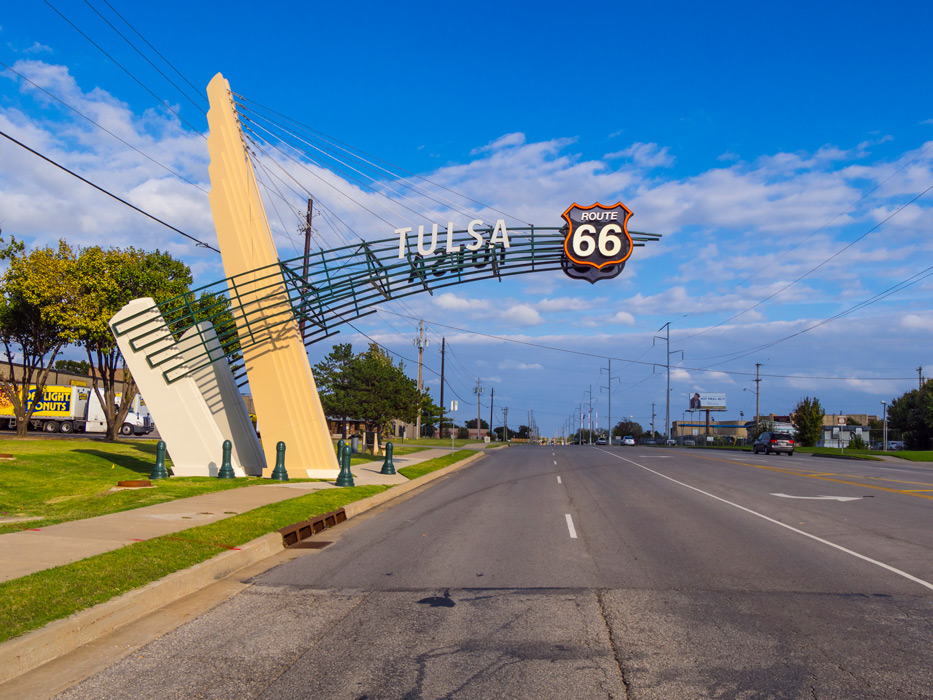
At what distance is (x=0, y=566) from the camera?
7449 millimetres

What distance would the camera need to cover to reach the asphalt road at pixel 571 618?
5004 mm

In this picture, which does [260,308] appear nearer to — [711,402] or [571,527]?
[571,527]

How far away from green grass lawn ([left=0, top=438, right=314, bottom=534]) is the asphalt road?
4549mm

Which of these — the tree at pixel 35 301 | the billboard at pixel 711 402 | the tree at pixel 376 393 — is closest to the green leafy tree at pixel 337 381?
the tree at pixel 376 393

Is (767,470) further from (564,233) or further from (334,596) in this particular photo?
(334,596)

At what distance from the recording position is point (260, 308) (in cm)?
1967

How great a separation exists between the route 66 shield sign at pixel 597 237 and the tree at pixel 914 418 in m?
57.2

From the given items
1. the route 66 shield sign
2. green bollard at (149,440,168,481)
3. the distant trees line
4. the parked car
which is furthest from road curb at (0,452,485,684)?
the parked car

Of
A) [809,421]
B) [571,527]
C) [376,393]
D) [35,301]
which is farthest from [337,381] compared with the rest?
[809,421]

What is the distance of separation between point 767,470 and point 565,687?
26.7 metres

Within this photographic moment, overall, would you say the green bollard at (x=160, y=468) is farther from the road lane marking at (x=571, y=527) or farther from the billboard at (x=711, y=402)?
the billboard at (x=711, y=402)

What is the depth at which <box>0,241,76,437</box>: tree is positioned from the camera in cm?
3056

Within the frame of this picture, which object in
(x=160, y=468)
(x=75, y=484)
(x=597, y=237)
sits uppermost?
(x=597, y=237)

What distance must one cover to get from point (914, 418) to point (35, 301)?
76.7 meters
